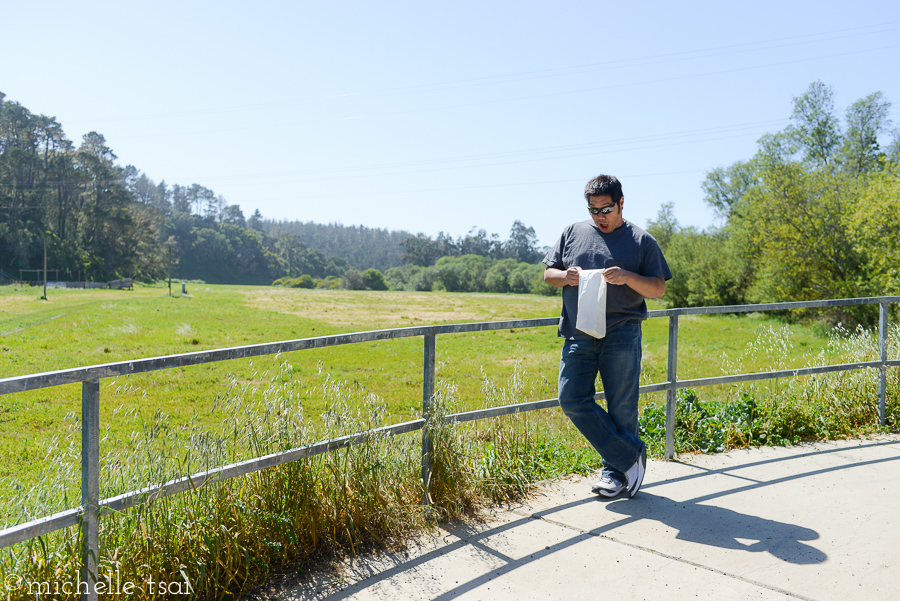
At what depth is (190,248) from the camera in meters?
160

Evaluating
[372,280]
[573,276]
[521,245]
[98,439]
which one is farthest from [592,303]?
[521,245]

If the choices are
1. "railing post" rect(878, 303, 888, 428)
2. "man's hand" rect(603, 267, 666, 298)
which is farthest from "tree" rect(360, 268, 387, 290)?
"man's hand" rect(603, 267, 666, 298)

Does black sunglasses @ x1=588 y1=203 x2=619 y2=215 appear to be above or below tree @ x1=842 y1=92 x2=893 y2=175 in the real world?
below

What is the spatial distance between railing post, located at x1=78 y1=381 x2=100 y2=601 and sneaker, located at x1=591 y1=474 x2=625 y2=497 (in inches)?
105

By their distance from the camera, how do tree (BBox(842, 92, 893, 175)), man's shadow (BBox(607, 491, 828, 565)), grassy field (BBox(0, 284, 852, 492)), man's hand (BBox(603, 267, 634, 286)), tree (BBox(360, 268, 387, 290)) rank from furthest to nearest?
tree (BBox(360, 268, 387, 290)), tree (BBox(842, 92, 893, 175)), grassy field (BBox(0, 284, 852, 492)), man's hand (BBox(603, 267, 634, 286)), man's shadow (BBox(607, 491, 828, 565))

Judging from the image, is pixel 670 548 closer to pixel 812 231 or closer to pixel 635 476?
pixel 635 476

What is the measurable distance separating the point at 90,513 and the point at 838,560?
10.8 ft

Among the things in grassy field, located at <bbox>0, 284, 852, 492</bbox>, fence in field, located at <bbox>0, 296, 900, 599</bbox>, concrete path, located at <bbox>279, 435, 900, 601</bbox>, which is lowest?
grassy field, located at <bbox>0, 284, 852, 492</bbox>

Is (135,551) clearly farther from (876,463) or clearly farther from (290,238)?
(290,238)

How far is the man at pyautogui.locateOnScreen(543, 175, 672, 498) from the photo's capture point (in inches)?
146

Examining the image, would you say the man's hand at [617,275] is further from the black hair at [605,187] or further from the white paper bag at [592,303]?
the black hair at [605,187]

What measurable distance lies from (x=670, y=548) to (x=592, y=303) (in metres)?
1.31

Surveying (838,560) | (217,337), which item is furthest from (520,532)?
(217,337)

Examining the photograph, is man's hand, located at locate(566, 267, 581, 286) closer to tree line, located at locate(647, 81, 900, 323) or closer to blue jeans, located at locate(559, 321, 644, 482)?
blue jeans, located at locate(559, 321, 644, 482)
